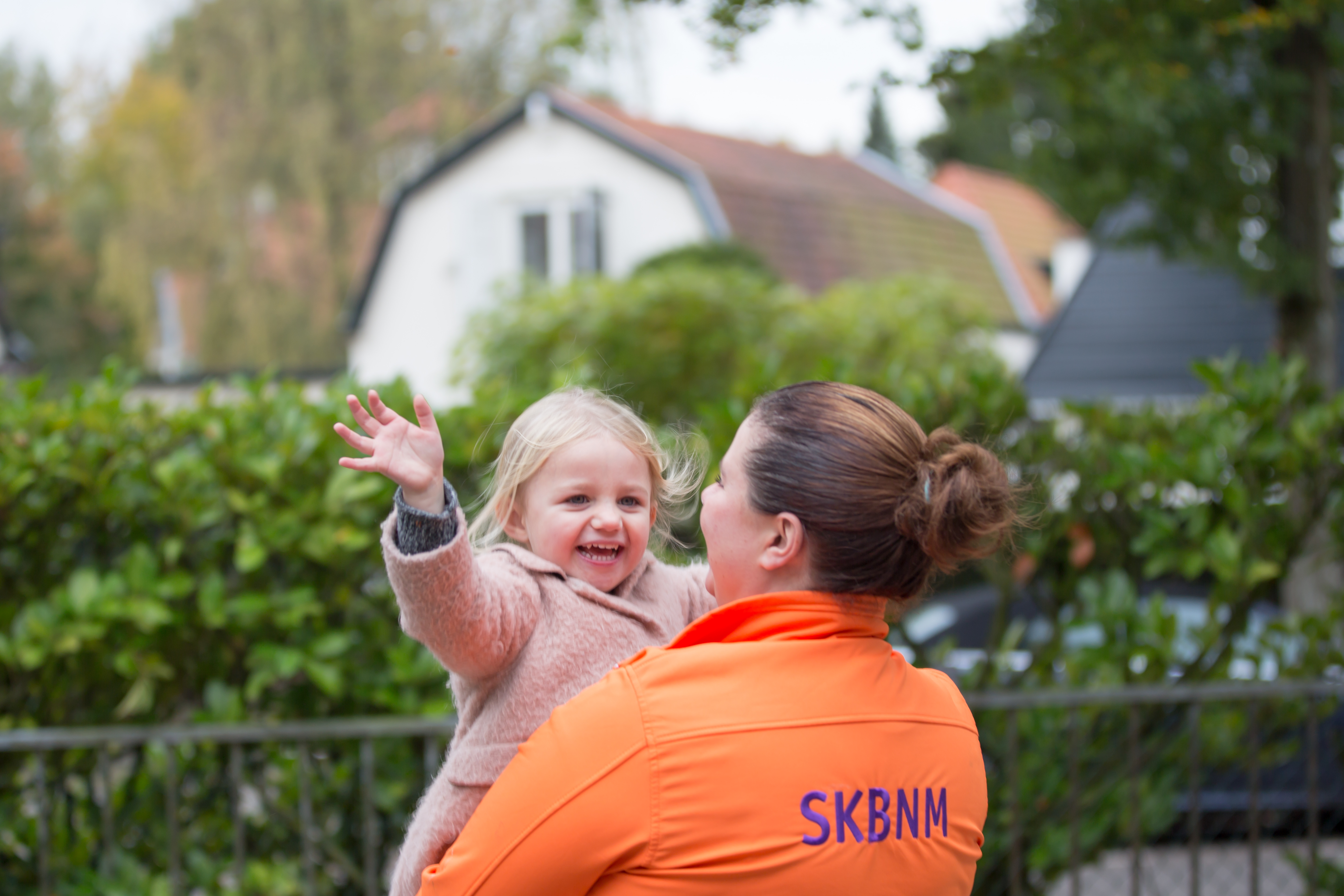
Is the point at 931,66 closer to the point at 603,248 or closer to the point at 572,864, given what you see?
the point at 572,864

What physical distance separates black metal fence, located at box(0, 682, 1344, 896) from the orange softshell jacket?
175 centimetres

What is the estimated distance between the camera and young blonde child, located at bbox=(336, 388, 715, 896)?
1.57 m

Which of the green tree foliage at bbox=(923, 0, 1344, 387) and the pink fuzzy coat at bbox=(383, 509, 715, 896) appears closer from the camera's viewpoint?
the pink fuzzy coat at bbox=(383, 509, 715, 896)

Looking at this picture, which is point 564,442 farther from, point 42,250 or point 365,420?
point 42,250

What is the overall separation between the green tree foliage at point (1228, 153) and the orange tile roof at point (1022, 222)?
1558 cm

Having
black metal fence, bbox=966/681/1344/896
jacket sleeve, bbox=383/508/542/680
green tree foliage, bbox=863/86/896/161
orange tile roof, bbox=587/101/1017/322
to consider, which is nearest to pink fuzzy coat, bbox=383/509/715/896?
jacket sleeve, bbox=383/508/542/680

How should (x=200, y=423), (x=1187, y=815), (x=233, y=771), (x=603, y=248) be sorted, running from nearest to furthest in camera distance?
(x=233, y=771)
(x=200, y=423)
(x=1187, y=815)
(x=603, y=248)

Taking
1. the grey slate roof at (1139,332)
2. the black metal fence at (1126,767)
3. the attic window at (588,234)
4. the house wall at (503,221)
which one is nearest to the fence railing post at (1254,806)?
the black metal fence at (1126,767)

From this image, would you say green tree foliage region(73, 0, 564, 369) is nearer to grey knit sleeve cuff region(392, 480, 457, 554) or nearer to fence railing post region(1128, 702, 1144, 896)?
fence railing post region(1128, 702, 1144, 896)

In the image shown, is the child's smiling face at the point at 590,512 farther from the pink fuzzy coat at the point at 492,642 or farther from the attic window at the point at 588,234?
the attic window at the point at 588,234

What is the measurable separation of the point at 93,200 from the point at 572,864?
38378 mm

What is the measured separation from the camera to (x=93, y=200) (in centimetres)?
3494

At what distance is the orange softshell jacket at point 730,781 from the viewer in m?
1.32

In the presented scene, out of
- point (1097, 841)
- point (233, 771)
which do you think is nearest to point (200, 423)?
point (233, 771)
